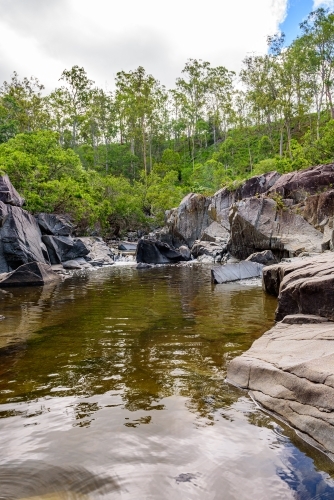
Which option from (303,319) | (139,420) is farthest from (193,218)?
(139,420)

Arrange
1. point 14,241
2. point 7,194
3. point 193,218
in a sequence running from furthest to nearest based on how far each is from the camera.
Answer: point 193,218 < point 7,194 < point 14,241

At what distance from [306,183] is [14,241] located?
1587 centimetres

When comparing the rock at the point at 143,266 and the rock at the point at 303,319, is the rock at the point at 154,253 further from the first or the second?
the rock at the point at 303,319

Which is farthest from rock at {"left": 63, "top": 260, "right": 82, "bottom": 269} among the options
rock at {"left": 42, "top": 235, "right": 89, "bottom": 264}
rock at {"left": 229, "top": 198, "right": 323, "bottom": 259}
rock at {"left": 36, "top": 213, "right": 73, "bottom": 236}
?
rock at {"left": 229, "top": 198, "right": 323, "bottom": 259}

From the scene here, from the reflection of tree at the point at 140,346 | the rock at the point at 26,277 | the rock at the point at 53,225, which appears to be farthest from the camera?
the rock at the point at 53,225

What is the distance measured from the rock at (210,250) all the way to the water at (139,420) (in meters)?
15.5

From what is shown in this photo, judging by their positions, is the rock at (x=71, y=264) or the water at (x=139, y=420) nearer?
the water at (x=139, y=420)

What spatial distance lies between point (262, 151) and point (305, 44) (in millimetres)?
13881

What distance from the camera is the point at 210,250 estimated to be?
23953 mm

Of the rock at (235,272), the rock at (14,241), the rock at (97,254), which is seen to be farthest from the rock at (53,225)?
the rock at (235,272)

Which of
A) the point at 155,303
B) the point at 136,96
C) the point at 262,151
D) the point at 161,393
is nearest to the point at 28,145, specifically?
the point at 155,303

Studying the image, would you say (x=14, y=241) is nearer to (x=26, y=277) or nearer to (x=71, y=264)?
(x=26, y=277)

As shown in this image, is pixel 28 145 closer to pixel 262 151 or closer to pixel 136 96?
pixel 136 96

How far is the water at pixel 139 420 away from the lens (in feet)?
8.20
